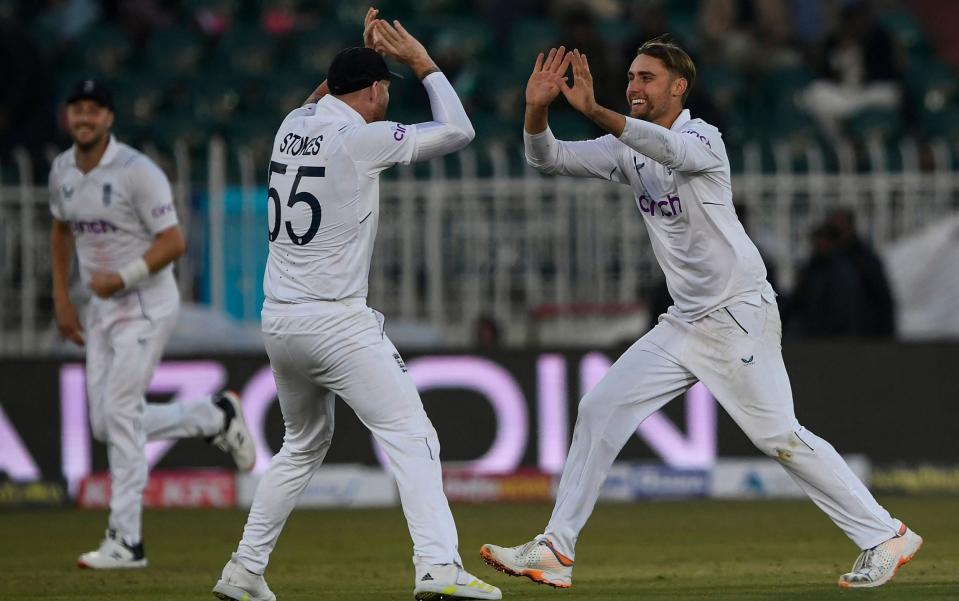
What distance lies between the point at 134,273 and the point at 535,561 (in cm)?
307

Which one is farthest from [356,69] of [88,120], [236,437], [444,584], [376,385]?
[236,437]

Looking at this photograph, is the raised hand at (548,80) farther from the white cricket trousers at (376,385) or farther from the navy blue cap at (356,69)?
the white cricket trousers at (376,385)

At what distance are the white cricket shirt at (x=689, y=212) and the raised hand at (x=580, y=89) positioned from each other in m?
0.47

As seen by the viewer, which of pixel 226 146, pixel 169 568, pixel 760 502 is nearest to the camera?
pixel 169 568

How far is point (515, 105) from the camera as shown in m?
16.6


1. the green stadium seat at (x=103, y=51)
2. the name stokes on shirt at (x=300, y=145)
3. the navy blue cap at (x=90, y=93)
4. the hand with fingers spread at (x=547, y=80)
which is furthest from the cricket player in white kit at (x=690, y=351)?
the green stadium seat at (x=103, y=51)

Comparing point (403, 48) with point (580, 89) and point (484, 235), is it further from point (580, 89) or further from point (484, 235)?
point (484, 235)

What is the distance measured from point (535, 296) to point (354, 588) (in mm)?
6236

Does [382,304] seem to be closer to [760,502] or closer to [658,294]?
[658,294]

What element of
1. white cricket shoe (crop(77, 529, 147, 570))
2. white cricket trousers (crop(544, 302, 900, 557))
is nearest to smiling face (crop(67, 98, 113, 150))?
white cricket shoe (crop(77, 529, 147, 570))

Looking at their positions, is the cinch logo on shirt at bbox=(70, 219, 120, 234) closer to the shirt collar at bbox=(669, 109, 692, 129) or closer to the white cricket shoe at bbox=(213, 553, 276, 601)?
the white cricket shoe at bbox=(213, 553, 276, 601)

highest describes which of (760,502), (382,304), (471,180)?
(471,180)

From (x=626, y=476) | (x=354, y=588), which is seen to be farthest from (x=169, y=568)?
(x=626, y=476)

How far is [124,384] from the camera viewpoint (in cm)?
939
